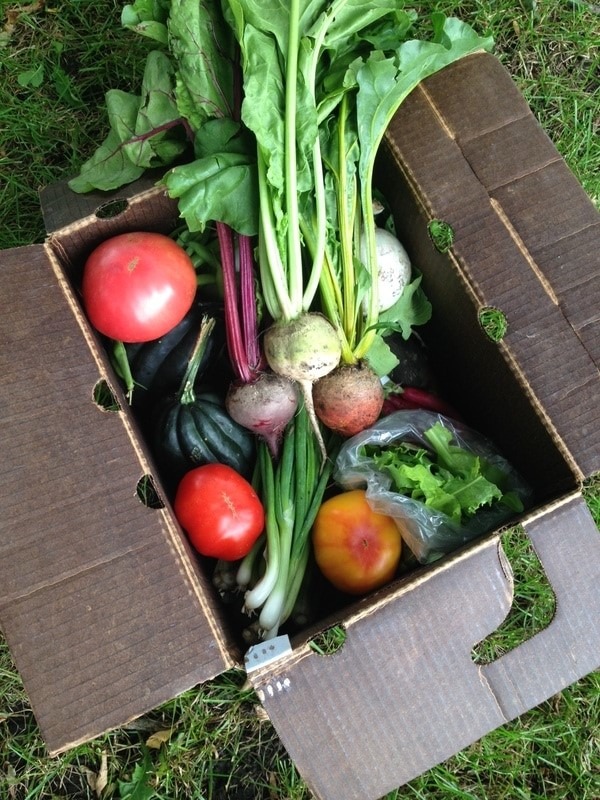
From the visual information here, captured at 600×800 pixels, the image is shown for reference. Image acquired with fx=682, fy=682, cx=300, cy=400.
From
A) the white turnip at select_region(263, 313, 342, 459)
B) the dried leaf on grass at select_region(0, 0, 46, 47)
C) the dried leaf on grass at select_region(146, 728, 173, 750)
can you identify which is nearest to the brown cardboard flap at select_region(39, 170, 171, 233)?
the white turnip at select_region(263, 313, 342, 459)

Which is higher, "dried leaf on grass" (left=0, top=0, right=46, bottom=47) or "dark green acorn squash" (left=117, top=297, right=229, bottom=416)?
"dried leaf on grass" (left=0, top=0, right=46, bottom=47)

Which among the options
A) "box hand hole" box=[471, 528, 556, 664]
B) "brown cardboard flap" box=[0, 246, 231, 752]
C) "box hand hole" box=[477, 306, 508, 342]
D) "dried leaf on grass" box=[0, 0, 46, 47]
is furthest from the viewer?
"dried leaf on grass" box=[0, 0, 46, 47]

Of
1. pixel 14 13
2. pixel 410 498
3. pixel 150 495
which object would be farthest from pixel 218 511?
pixel 14 13

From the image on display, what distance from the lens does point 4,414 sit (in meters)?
1.15

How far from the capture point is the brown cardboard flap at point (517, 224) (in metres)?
1.29

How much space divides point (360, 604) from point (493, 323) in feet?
1.96

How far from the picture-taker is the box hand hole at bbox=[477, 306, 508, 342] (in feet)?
4.36

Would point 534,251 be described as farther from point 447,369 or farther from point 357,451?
point 357,451

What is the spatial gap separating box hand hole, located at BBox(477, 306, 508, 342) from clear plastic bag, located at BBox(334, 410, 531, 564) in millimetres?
267

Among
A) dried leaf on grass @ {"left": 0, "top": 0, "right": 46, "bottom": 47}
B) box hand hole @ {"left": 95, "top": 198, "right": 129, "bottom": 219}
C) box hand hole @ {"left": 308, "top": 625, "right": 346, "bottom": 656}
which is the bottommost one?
box hand hole @ {"left": 308, "top": 625, "right": 346, "bottom": 656}

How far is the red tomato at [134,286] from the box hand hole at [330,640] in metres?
0.70

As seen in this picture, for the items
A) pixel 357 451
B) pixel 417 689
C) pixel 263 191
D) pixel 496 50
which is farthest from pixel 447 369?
pixel 496 50

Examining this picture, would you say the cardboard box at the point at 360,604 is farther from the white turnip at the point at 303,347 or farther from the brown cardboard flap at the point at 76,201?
the white turnip at the point at 303,347

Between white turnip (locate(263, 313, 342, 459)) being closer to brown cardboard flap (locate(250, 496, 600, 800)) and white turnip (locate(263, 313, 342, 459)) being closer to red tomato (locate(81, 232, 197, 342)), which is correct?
red tomato (locate(81, 232, 197, 342))
